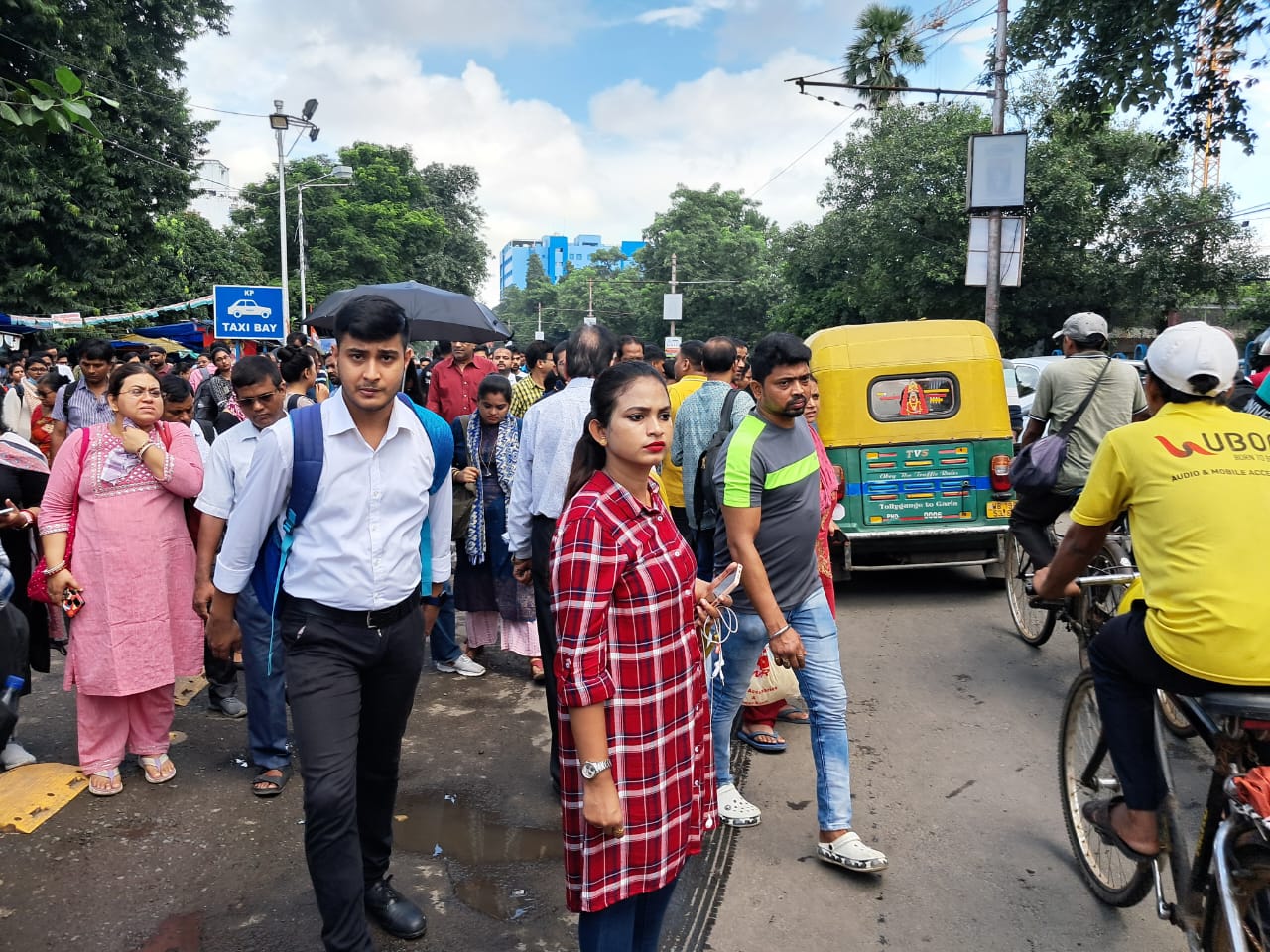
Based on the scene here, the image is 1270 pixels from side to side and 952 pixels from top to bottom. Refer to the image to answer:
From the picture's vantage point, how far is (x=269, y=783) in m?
4.18

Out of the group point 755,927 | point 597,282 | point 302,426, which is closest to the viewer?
point 302,426

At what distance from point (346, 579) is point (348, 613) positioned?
3.9 inches

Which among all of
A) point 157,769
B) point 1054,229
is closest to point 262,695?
point 157,769

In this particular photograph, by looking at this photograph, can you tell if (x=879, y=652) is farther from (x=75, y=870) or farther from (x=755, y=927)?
(x=75, y=870)

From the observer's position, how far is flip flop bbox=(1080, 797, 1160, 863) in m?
2.79

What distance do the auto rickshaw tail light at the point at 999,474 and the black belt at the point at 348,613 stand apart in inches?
218

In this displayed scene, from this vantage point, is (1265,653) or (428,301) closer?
(1265,653)

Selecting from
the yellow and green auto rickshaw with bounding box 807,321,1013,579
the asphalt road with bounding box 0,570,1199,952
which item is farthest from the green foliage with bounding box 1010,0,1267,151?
the asphalt road with bounding box 0,570,1199,952

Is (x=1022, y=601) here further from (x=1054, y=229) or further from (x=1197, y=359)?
(x=1054, y=229)

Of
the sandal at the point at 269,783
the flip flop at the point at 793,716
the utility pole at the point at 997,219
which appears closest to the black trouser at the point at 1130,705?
the flip flop at the point at 793,716

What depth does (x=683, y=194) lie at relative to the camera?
217 ft

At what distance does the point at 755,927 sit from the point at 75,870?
247cm

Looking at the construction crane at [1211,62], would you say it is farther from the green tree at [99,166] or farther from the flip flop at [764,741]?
the green tree at [99,166]

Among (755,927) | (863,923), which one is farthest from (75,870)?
(863,923)
